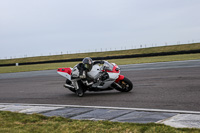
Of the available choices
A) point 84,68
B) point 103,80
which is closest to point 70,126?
point 103,80

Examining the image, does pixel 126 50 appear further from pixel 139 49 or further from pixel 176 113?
pixel 176 113

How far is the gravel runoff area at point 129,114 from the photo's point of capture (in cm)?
542

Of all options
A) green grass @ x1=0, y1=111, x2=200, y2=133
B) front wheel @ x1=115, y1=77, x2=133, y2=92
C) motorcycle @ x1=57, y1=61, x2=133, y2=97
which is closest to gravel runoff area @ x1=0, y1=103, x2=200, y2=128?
green grass @ x1=0, y1=111, x2=200, y2=133

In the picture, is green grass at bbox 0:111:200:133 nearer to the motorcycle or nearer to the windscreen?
the motorcycle

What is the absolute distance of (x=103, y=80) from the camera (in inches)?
412

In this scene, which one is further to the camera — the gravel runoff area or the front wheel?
the front wheel

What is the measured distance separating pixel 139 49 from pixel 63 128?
67280mm

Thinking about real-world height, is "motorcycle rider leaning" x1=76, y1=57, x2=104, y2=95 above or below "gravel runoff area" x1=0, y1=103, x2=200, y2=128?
above

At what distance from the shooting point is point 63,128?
5.40 m

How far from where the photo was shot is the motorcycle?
10391 mm

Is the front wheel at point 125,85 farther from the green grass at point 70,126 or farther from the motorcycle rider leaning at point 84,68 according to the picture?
the green grass at point 70,126

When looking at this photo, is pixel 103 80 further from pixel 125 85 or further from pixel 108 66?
pixel 125 85

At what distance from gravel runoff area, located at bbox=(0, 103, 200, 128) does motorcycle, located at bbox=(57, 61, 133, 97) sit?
2689mm

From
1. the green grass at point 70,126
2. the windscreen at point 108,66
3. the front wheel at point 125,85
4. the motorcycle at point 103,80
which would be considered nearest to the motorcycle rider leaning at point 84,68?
the motorcycle at point 103,80
